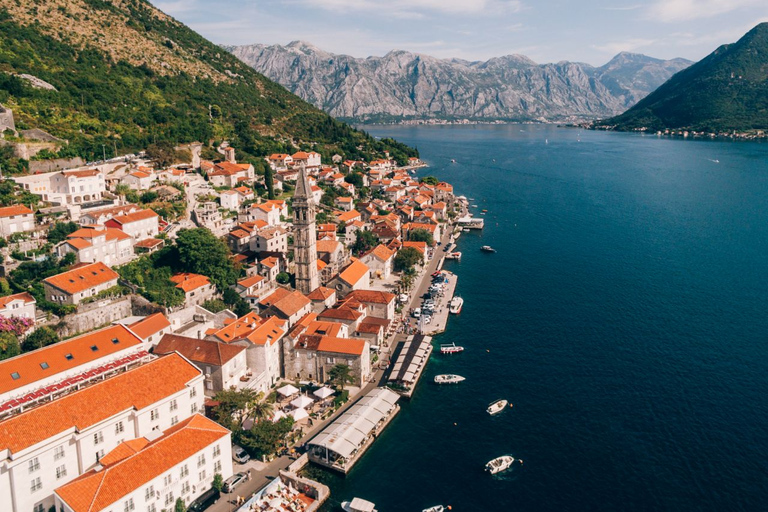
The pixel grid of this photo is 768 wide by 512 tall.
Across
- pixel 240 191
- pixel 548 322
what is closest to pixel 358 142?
pixel 240 191

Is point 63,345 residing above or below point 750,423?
above

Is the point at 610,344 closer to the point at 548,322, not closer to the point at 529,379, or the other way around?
the point at 548,322

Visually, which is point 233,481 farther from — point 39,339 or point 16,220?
point 16,220

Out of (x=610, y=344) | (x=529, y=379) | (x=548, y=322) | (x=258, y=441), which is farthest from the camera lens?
(x=548, y=322)

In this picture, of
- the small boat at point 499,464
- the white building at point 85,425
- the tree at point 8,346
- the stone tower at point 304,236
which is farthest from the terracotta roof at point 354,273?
the tree at point 8,346

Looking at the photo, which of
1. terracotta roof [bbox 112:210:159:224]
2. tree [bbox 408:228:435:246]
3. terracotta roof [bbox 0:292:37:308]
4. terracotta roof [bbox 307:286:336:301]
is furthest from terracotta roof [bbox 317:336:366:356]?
tree [bbox 408:228:435:246]

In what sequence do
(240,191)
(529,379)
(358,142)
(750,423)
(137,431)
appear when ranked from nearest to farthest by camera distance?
(137,431)
(750,423)
(529,379)
(240,191)
(358,142)

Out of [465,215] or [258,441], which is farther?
[465,215]
